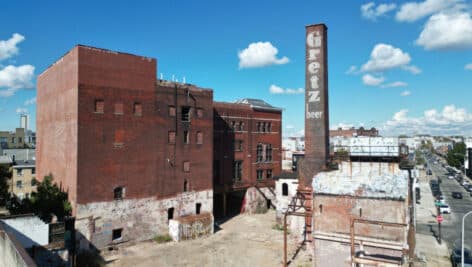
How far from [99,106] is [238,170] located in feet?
63.7

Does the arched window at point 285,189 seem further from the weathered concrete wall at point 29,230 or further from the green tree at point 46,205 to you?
the weathered concrete wall at point 29,230

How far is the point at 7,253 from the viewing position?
1450cm

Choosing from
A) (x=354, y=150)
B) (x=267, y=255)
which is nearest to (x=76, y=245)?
(x=267, y=255)

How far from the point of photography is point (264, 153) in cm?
4350

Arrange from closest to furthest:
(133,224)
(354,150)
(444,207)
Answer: (354,150) → (133,224) → (444,207)

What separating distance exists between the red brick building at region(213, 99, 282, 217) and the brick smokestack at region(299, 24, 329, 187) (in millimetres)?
14087

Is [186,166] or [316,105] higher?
[316,105]

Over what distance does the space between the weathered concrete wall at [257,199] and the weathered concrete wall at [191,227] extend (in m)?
9.92


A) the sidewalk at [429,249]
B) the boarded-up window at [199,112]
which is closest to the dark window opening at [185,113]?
the boarded-up window at [199,112]

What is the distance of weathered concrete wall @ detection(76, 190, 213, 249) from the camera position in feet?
80.7

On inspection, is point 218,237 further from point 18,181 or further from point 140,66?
point 18,181

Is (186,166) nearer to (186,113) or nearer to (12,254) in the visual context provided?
(186,113)

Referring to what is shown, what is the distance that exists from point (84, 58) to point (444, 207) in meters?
46.9

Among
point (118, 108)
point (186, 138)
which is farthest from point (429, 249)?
point (118, 108)
